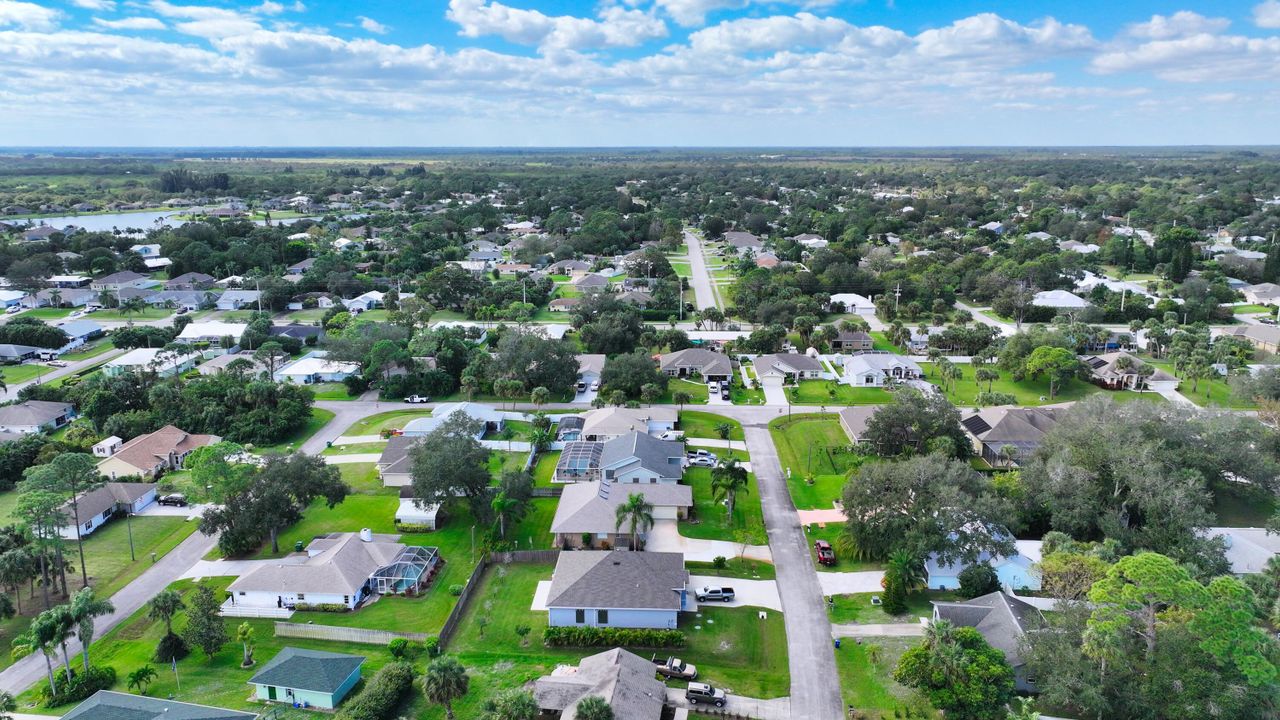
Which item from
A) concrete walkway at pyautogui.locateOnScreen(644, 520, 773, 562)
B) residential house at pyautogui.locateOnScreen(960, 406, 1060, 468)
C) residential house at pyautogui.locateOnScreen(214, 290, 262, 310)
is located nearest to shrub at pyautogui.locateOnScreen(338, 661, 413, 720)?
concrete walkway at pyautogui.locateOnScreen(644, 520, 773, 562)

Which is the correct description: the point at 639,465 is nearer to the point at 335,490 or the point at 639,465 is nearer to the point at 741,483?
the point at 741,483

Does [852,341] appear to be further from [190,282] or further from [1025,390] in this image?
[190,282]

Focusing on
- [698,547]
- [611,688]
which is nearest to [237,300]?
[698,547]

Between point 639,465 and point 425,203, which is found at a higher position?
point 425,203

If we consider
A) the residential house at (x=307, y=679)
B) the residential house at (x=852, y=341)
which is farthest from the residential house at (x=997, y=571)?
the residential house at (x=852, y=341)

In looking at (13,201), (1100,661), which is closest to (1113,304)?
(1100,661)
